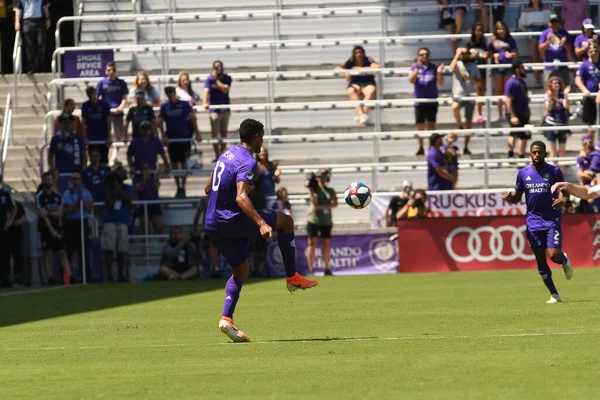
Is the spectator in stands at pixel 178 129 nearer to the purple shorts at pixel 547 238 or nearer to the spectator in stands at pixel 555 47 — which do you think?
the spectator in stands at pixel 555 47

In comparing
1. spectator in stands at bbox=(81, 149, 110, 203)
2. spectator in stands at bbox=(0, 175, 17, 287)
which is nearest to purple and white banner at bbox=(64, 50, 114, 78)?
spectator in stands at bbox=(81, 149, 110, 203)

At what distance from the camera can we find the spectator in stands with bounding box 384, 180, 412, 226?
91.1 ft

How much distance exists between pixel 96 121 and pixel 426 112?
7971 millimetres

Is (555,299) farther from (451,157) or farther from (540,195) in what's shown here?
(451,157)

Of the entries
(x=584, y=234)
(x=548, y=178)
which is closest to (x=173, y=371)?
(x=548, y=178)

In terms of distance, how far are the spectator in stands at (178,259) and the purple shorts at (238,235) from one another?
48.5 ft

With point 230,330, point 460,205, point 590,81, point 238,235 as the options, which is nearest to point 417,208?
point 460,205

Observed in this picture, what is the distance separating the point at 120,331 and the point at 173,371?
181 inches

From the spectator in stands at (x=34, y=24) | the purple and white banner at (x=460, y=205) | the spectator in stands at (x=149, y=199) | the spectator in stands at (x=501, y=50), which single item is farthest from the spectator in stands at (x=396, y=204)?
the spectator in stands at (x=34, y=24)

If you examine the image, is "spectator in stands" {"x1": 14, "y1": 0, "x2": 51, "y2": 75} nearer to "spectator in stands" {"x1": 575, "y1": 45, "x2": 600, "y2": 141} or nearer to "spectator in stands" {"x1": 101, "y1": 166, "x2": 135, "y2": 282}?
"spectator in stands" {"x1": 101, "y1": 166, "x2": 135, "y2": 282}

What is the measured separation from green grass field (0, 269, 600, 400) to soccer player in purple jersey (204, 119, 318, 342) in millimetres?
534

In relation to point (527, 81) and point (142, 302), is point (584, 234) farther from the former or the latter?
point (142, 302)

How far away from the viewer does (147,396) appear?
8.48 m

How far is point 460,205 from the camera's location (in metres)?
28.0
